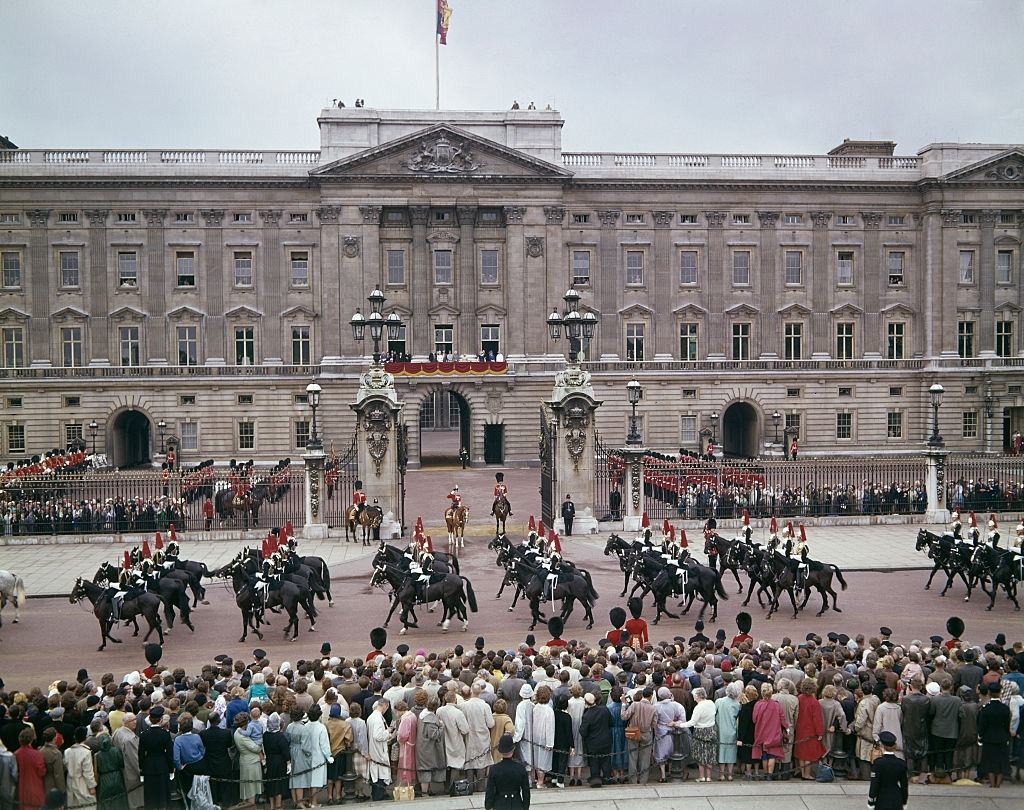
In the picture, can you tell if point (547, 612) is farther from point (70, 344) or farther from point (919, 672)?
point (70, 344)

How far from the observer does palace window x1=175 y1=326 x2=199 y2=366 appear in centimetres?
5709

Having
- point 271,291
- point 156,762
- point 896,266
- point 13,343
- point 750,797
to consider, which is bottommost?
point 750,797

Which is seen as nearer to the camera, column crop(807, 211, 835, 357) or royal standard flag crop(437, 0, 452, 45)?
royal standard flag crop(437, 0, 452, 45)

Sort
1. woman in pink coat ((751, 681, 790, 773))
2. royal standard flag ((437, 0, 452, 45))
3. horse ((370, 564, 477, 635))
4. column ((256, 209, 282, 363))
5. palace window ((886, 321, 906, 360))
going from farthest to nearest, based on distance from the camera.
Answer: palace window ((886, 321, 906, 360)), column ((256, 209, 282, 363)), royal standard flag ((437, 0, 452, 45)), horse ((370, 564, 477, 635)), woman in pink coat ((751, 681, 790, 773))

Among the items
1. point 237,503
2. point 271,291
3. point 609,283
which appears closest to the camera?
point 237,503

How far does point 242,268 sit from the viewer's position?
2264 inches

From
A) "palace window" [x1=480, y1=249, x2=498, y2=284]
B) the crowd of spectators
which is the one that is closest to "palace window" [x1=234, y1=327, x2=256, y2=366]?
"palace window" [x1=480, y1=249, x2=498, y2=284]

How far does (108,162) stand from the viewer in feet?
184

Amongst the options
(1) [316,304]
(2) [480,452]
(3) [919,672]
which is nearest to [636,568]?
(3) [919,672]

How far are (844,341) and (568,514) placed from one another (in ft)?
122

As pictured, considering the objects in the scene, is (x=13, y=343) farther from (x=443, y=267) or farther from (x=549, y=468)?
(x=549, y=468)

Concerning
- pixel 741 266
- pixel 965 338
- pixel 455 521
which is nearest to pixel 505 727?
pixel 455 521

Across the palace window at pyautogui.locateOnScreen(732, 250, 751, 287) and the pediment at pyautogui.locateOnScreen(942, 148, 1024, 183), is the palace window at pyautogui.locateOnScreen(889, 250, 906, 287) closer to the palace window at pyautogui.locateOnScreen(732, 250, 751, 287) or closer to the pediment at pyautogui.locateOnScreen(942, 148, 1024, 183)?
the pediment at pyautogui.locateOnScreen(942, 148, 1024, 183)

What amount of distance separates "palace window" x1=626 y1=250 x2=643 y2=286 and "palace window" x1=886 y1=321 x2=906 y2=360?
1805 cm
